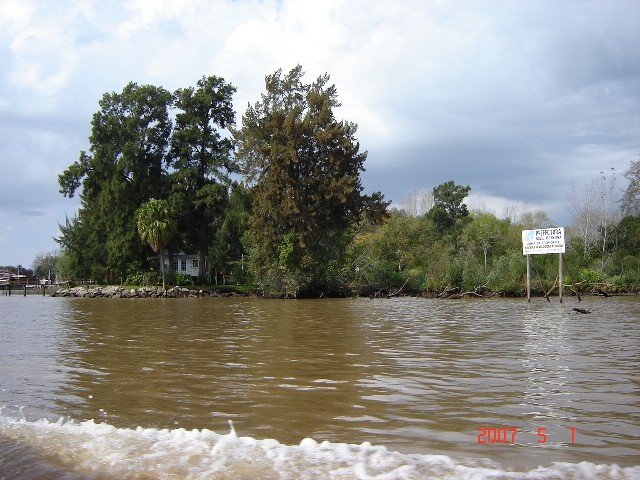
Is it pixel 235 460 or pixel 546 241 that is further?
pixel 546 241

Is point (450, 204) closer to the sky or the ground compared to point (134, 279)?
closer to the sky

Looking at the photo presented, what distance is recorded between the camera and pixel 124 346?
1120cm

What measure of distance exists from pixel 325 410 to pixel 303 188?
35.0m

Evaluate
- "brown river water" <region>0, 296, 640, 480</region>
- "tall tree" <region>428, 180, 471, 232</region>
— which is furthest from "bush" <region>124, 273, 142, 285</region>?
"brown river water" <region>0, 296, 640, 480</region>

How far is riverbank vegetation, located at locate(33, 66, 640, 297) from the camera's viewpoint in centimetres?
3891

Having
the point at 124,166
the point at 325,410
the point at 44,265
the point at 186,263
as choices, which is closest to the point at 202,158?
the point at 124,166

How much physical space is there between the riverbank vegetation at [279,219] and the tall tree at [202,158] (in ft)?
0.45

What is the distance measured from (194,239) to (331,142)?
2072 cm

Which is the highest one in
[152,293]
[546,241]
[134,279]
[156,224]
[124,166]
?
[124,166]

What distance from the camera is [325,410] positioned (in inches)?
225

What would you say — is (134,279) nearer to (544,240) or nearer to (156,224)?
(156,224)
